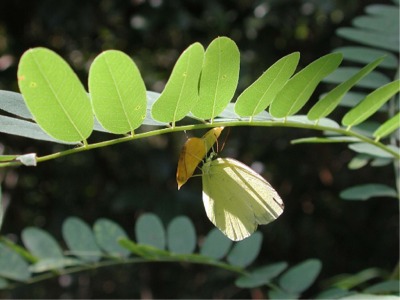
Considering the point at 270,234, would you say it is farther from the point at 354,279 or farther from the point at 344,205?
the point at 354,279

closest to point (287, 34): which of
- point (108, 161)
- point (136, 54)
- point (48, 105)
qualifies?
point (136, 54)

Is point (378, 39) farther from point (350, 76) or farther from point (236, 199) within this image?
point (236, 199)

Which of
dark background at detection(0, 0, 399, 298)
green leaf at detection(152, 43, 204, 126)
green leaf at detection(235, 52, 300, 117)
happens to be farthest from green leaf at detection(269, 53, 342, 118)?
dark background at detection(0, 0, 399, 298)

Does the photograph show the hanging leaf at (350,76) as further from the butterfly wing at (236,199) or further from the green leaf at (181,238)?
the butterfly wing at (236,199)

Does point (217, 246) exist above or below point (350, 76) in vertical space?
below

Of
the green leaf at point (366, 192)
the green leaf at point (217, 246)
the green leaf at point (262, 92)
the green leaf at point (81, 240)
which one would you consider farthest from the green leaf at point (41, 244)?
the green leaf at point (262, 92)

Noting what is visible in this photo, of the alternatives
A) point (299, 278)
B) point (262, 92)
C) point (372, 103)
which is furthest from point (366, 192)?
point (262, 92)
